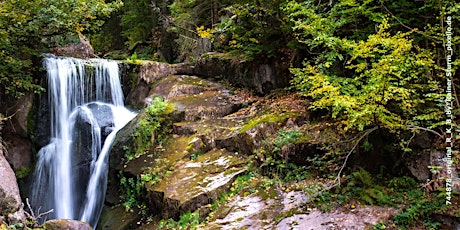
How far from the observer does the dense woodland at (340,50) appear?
4.83 metres

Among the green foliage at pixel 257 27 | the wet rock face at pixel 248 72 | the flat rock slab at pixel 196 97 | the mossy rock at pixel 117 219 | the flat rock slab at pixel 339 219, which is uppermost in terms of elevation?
the green foliage at pixel 257 27

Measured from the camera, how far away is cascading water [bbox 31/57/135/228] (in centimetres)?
879

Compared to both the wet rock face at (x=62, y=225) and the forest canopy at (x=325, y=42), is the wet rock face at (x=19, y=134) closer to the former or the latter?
the forest canopy at (x=325, y=42)

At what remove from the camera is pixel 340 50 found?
7.05 m

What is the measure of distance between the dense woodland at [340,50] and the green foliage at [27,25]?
0.10 ft

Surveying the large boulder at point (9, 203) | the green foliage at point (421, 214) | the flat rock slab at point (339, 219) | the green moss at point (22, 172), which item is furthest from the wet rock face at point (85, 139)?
the green foliage at point (421, 214)

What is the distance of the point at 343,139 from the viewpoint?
20.4ft

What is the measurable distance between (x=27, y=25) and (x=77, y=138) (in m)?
3.37

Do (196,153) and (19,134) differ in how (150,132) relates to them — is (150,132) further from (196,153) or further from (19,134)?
(19,134)

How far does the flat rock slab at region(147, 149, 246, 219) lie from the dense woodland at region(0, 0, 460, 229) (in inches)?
38.8

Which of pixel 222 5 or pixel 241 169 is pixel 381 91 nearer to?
pixel 241 169

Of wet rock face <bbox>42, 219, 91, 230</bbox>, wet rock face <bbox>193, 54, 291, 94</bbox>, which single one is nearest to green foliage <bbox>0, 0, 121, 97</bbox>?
wet rock face <bbox>193, 54, 291, 94</bbox>

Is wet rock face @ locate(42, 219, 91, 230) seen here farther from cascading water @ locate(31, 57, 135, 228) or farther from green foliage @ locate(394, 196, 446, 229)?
green foliage @ locate(394, 196, 446, 229)

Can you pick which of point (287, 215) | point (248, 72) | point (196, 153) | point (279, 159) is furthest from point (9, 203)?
point (248, 72)
